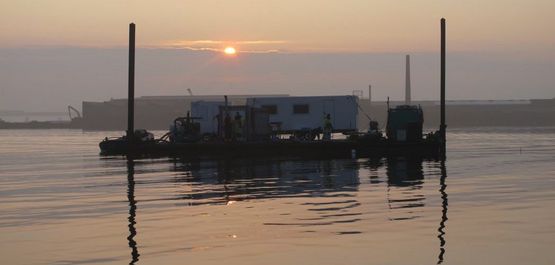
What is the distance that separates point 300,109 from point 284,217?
4636cm

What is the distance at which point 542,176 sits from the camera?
135 ft

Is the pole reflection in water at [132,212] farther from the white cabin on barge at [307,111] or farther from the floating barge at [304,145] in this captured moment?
the white cabin on barge at [307,111]

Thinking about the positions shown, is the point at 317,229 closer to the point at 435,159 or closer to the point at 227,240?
the point at 227,240

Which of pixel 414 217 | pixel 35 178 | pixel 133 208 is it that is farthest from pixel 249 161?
pixel 414 217

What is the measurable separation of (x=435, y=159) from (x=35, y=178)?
2245cm

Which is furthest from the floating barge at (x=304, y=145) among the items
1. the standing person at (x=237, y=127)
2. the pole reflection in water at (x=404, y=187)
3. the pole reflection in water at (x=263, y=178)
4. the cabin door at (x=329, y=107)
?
the cabin door at (x=329, y=107)

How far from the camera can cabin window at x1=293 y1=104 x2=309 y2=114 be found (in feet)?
239

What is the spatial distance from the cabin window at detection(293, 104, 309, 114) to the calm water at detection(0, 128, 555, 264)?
25.0m

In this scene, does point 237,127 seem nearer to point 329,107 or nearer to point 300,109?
point 300,109

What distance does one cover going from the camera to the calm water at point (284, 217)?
67.6 feet

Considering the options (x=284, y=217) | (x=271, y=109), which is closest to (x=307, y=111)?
(x=271, y=109)

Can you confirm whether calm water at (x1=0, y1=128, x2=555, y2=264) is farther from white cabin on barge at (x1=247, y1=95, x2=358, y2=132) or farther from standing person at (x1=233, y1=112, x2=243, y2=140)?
white cabin on barge at (x1=247, y1=95, x2=358, y2=132)

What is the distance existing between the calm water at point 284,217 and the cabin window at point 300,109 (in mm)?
25031

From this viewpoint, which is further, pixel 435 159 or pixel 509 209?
pixel 435 159
